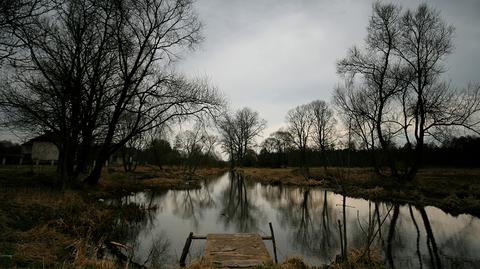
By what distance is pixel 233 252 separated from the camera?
31.6 ft

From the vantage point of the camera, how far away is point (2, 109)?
56.1ft

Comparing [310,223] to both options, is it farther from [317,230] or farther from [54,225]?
[54,225]

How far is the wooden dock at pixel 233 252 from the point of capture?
8500 millimetres

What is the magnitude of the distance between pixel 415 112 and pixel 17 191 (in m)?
23.7

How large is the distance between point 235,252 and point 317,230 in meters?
5.89

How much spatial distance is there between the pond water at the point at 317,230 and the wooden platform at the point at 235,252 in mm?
658

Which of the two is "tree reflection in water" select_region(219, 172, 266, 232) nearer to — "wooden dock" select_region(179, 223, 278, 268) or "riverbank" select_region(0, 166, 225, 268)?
"wooden dock" select_region(179, 223, 278, 268)

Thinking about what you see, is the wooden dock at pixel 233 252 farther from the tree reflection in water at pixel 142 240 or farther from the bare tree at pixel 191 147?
the bare tree at pixel 191 147

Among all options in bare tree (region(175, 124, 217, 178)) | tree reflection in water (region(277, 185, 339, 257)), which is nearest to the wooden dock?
tree reflection in water (region(277, 185, 339, 257))

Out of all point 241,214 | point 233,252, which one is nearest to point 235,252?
point 233,252

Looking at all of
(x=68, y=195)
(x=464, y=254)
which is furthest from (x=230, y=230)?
(x=464, y=254)

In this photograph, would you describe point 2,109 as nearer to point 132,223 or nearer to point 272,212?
point 132,223

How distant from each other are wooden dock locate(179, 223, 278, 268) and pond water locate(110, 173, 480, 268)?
534mm

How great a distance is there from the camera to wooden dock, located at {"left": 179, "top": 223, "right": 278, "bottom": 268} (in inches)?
335
